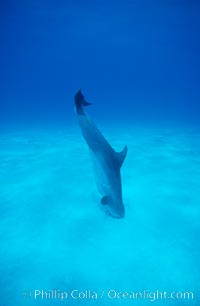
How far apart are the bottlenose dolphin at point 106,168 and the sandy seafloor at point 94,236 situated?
0.67m

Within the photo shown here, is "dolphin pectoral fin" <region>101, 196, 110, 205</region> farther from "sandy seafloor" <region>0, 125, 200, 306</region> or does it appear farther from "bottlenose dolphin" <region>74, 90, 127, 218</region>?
"sandy seafloor" <region>0, 125, 200, 306</region>

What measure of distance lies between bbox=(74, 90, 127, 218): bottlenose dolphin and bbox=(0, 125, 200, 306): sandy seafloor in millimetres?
671

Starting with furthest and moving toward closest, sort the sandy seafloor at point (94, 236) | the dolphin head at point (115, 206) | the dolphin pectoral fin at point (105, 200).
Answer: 1. the dolphin head at point (115, 206)
2. the dolphin pectoral fin at point (105, 200)
3. the sandy seafloor at point (94, 236)

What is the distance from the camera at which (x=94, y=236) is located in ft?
14.6

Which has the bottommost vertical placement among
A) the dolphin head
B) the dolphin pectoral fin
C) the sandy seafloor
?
the sandy seafloor

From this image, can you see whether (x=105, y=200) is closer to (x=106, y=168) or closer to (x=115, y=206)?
(x=115, y=206)

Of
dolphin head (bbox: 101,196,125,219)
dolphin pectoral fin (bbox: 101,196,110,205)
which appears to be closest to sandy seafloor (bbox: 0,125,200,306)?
dolphin head (bbox: 101,196,125,219)

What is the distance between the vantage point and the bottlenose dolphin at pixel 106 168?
4.30m

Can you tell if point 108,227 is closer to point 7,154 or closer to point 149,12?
point 7,154

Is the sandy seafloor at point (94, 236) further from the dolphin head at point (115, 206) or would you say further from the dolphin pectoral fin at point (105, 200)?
the dolphin pectoral fin at point (105, 200)

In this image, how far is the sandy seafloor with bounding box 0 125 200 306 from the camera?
3.47 m

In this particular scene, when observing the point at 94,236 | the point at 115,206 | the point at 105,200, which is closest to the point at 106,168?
the point at 105,200

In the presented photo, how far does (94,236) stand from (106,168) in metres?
1.45

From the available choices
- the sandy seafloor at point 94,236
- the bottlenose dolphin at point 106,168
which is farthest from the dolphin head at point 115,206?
the sandy seafloor at point 94,236
